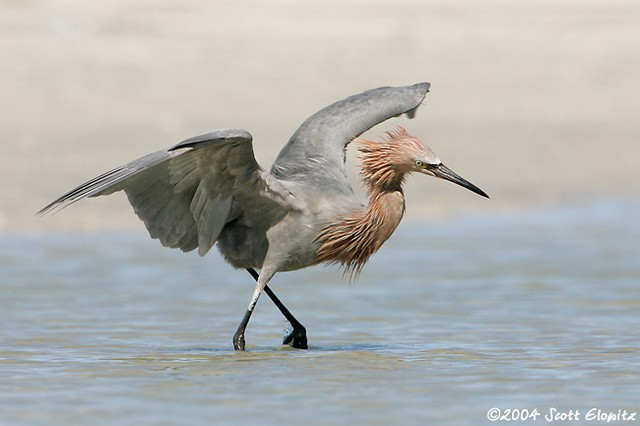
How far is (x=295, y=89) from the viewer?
1798cm

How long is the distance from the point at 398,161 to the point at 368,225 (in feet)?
1.45

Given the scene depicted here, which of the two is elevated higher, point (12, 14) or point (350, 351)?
point (12, 14)

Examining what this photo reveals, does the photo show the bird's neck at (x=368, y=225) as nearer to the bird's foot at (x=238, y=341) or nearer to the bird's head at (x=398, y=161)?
the bird's head at (x=398, y=161)

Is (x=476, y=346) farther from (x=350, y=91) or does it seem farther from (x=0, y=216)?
(x=350, y=91)

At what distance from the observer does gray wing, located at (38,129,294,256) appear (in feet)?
24.4

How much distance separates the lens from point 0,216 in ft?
42.1

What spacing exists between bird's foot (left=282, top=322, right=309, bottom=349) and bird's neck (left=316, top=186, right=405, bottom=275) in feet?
1.73

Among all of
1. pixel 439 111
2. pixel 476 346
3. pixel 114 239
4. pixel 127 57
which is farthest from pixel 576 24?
pixel 476 346

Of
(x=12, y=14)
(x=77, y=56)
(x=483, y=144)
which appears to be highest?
(x=12, y=14)

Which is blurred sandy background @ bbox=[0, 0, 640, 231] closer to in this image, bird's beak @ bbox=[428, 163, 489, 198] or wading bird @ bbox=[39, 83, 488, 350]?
wading bird @ bbox=[39, 83, 488, 350]

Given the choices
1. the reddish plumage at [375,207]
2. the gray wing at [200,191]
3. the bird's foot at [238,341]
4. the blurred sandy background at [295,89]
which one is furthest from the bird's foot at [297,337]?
the blurred sandy background at [295,89]

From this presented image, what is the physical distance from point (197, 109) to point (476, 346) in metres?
8.72

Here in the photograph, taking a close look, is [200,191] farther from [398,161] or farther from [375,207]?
[398,161]

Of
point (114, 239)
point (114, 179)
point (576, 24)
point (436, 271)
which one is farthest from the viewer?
point (576, 24)
